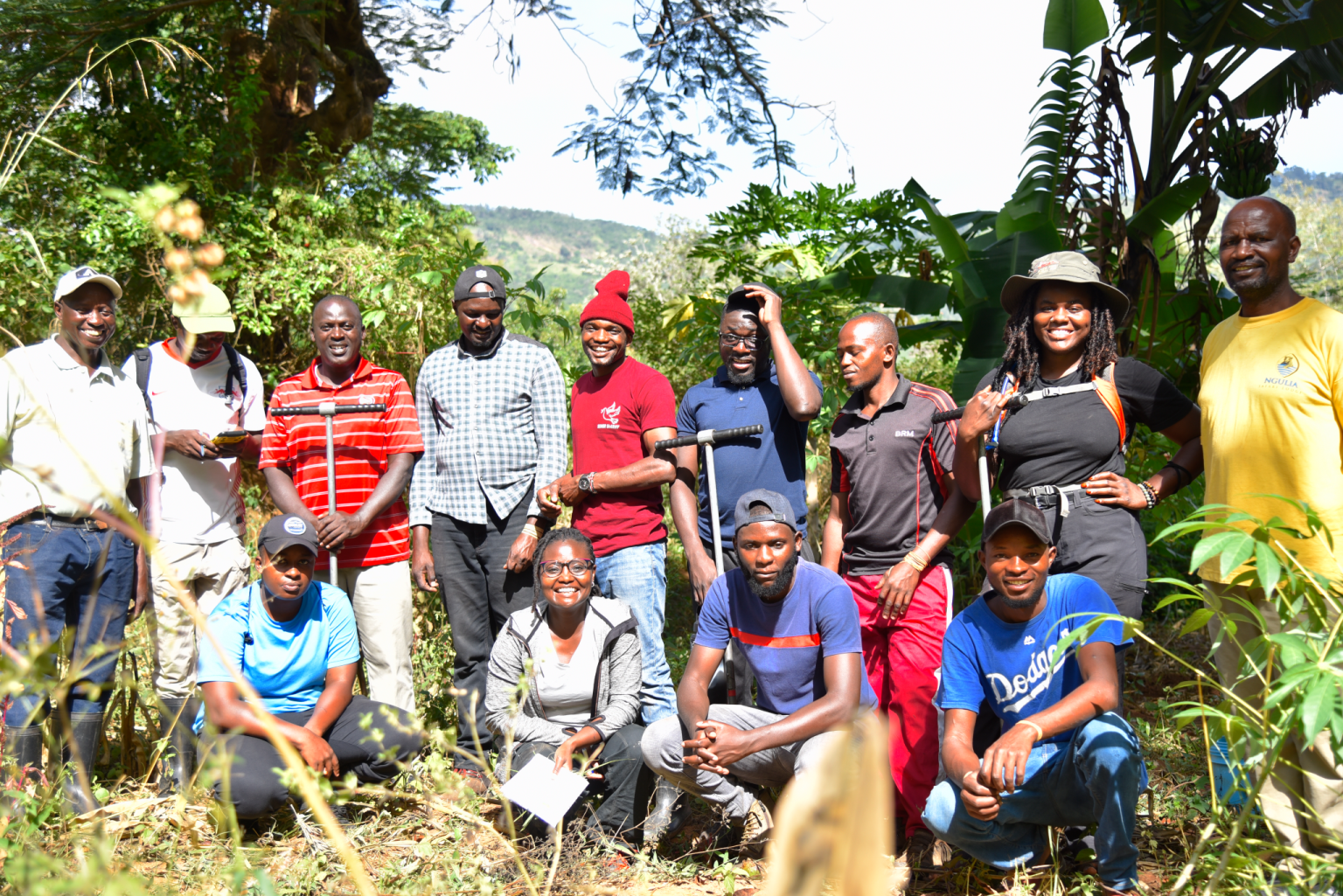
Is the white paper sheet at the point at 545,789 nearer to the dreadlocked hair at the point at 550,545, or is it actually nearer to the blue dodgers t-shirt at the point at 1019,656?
the dreadlocked hair at the point at 550,545

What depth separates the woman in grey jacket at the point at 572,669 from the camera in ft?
13.2

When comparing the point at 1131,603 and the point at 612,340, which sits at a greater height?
the point at 612,340

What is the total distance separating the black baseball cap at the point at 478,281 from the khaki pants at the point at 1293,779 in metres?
3.24

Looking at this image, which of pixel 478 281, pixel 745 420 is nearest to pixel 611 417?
pixel 745 420

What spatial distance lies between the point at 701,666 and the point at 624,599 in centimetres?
75

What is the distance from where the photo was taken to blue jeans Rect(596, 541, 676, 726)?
173 inches

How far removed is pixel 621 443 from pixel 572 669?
106 centimetres

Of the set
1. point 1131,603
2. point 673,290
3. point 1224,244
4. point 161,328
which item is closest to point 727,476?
point 1131,603

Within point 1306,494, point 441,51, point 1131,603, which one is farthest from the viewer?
point 441,51

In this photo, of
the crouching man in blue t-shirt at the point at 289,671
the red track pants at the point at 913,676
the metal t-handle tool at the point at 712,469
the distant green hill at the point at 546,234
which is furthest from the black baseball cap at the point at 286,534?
the distant green hill at the point at 546,234

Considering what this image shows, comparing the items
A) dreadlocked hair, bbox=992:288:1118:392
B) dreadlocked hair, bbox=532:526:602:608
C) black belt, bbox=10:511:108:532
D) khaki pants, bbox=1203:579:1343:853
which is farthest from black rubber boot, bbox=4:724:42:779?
khaki pants, bbox=1203:579:1343:853

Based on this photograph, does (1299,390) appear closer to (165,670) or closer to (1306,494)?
(1306,494)

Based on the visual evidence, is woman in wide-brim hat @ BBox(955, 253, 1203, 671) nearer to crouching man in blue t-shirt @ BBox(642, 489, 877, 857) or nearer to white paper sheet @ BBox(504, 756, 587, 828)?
crouching man in blue t-shirt @ BBox(642, 489, 877, 857)

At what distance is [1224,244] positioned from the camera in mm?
3160
